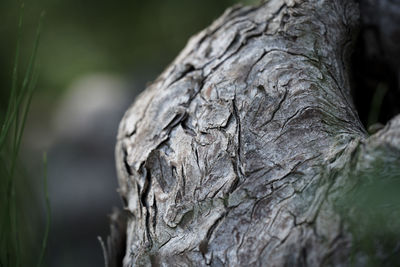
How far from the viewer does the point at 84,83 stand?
3270 mm

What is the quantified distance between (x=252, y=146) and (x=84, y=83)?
104 inches

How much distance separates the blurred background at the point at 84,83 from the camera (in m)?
2.53

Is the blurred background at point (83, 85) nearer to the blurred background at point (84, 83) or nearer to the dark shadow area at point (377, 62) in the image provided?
the blurred background at point (84, 83)

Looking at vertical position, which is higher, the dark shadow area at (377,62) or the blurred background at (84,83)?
the blurred background at (84,83)

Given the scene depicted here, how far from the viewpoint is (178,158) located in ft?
2.79

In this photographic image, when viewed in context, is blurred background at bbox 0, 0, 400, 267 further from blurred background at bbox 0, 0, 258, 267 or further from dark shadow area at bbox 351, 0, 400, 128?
dark shadow area at bbox 351, 0, 400, 128

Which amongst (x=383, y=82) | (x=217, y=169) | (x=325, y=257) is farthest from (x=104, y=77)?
(x=325, y=257)

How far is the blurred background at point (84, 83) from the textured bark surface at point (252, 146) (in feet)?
4.47

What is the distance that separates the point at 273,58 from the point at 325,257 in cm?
42

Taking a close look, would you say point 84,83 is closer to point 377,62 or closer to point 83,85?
point 83,85

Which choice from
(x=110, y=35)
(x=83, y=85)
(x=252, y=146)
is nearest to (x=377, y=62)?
(x=252, y=146)

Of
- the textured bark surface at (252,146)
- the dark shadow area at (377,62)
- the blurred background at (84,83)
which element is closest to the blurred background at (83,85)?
the blurred background at (84,83)

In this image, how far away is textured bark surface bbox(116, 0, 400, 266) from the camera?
2.19 feet

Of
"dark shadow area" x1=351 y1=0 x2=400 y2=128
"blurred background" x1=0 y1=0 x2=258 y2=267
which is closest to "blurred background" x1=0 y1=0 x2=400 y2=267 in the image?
"blurred background" x1=0 y1=0 x2=258 y2=267
